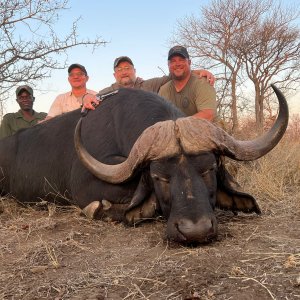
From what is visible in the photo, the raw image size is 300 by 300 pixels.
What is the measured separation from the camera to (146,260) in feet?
9.52

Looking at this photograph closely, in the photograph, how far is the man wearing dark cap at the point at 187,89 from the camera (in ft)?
19.5

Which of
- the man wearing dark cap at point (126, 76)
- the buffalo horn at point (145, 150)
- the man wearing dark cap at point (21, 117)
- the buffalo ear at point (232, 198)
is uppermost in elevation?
the man wearing dark cap at point (126, 76)

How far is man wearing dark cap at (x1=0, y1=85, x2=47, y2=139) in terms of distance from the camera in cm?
782

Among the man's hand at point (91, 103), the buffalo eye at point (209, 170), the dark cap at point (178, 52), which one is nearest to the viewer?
the buffalo eye at point (209, 170)

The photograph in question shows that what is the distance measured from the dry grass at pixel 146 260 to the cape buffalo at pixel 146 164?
0.19 m

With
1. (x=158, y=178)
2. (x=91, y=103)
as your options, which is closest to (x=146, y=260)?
(x=158, y=178)

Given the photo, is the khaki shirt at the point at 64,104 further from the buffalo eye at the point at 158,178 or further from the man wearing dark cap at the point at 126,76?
the buffalo eye at the point at 158,178

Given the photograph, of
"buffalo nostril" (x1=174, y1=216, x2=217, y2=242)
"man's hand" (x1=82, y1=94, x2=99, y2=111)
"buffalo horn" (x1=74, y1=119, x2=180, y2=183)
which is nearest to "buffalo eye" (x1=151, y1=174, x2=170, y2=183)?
"buffalo horn" (x1=74, y1=119, x2=180, y2=183)

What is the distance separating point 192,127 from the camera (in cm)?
341

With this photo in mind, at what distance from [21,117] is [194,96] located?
11.1 ft

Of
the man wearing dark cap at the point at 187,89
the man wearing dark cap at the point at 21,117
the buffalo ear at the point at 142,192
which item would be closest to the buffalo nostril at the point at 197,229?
the buffalo ear at the point at 142,192

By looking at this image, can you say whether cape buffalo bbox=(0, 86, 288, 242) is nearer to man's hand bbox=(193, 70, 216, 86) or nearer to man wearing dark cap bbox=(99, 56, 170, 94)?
man wearing dark cap bbox=(99, 56, 170, 94)

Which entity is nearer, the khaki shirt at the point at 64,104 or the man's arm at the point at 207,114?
the man's arm at the point at 207,114

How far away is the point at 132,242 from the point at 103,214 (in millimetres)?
793
